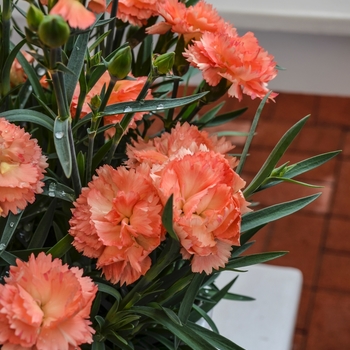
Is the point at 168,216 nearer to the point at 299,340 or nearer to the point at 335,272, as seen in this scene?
the point at 299,340

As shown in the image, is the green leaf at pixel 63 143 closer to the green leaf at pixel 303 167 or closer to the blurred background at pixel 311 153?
the green leaf at pixel 303 167

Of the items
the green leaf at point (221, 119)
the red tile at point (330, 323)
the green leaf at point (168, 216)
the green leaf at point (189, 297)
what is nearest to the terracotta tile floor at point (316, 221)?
the red tile at point (330, 323)

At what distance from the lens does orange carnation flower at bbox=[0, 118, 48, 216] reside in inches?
13.9

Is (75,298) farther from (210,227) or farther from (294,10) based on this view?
(294,10)

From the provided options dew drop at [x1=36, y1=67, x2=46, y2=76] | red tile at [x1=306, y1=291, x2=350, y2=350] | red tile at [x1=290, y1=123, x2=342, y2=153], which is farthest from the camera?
red tile at [x1=290, y1=123, x2=342, y2=153]

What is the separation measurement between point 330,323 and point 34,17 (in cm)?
125

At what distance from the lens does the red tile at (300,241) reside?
1.53 meters

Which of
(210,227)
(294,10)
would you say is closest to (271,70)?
(210,227)

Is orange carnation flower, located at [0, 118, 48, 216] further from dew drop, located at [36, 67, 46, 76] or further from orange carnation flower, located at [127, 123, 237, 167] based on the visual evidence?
dew drop, located at [36, 67, 46, 76]

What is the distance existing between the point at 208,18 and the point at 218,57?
5 cm

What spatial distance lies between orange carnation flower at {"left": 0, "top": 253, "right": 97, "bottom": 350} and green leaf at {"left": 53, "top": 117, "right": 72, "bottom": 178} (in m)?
0.05

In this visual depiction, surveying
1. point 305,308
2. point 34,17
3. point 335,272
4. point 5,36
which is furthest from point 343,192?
point 34,17

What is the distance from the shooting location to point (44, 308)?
334 mm

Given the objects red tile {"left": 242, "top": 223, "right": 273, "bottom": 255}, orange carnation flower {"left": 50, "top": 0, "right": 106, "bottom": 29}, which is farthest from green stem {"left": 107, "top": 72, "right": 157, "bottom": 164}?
red tile {"left": 242, "top": 223, "right": 273, "bottom": 255}
